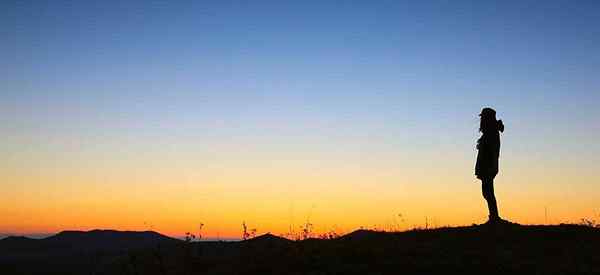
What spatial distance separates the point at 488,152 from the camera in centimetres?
1759

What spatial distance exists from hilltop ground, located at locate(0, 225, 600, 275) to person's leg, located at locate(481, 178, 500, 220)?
3.04 feet

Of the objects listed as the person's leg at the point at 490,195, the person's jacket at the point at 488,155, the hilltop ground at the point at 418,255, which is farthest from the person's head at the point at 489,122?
the hilltop ground at the point at 418,255

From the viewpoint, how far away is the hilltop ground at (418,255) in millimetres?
12157

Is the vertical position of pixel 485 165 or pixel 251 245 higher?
pixel 485 165

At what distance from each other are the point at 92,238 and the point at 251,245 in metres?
50.0

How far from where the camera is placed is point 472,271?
1188 cm

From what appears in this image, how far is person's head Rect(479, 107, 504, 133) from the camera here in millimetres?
17594

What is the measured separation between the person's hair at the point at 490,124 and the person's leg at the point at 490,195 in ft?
4.45

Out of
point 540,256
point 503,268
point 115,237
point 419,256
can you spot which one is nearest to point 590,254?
point 540,256

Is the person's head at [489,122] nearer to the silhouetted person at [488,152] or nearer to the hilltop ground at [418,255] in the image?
the silhouetted person at [488,152]

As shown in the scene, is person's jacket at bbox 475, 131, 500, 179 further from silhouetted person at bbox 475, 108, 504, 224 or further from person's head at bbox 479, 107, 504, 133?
person's head at bbox 479, 107, 504, 133

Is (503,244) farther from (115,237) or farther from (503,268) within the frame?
(115,237)

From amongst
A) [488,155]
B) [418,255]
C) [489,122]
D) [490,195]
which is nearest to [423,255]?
[418,255]

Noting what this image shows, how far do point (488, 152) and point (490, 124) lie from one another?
758mm
